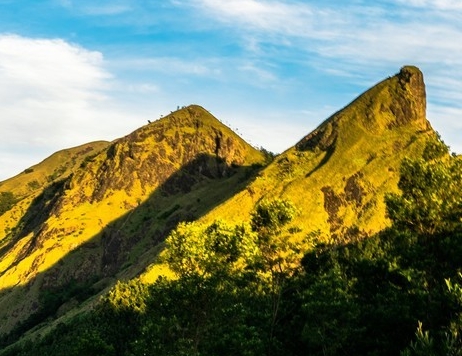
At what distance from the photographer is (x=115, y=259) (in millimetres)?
199125

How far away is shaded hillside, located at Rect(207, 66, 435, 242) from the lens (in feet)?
454

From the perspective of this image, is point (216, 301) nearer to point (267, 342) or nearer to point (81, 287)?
point (267, 342)

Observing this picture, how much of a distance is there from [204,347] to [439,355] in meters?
23.7

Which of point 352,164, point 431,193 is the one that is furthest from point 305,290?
point 352,164

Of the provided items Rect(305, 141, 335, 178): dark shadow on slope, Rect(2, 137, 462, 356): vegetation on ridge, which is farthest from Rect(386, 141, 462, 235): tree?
Rect(305, 141, 335, 178): dark shadow on slope

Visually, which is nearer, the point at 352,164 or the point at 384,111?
the point at 352,164

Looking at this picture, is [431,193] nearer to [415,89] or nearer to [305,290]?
[305,290]

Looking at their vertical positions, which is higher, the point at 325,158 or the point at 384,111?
the point at 384,111

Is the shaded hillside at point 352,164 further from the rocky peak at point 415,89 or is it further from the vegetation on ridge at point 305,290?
the vegetation on ridge at point 305,290

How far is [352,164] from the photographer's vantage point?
149 meters

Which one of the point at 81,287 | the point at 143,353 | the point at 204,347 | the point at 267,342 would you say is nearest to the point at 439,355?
the point at 267,342

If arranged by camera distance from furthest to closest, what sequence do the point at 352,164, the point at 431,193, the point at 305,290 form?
1. the point at 352,164
2. the point at 305,290
3. the point at 431,193

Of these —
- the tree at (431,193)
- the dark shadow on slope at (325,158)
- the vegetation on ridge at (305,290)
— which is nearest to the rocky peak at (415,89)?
the dark shadow on slope at (325,158)

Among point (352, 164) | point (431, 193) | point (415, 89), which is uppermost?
point (415, 89)
